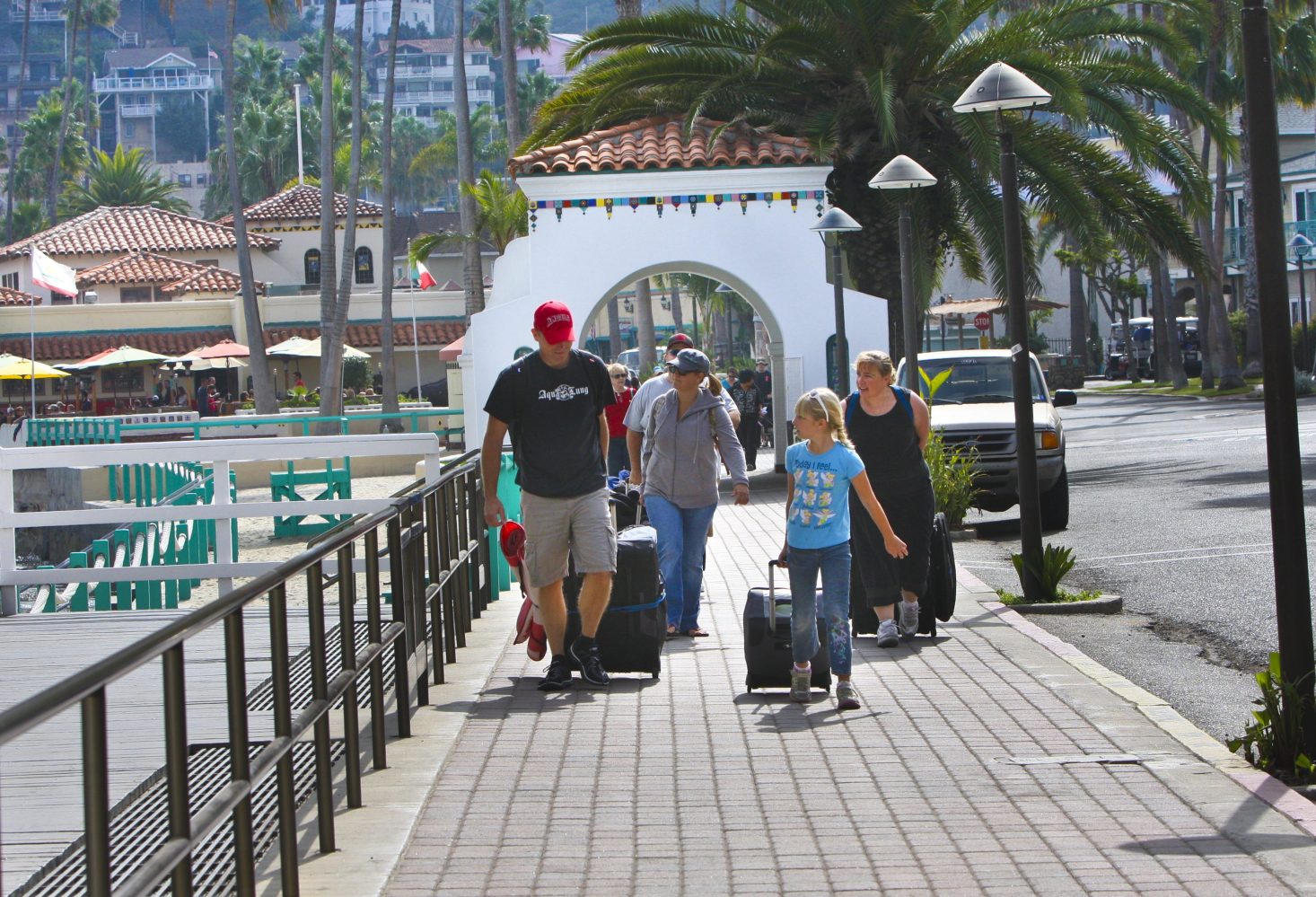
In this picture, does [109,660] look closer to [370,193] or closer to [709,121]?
[709,121]

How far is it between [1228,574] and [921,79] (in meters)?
10.5

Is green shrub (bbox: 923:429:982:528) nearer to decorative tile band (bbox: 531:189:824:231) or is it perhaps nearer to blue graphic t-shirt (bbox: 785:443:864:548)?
blue graphic t-shirt (bbox: 785:443:864:548)

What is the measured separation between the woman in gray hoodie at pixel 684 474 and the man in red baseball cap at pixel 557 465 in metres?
1.57

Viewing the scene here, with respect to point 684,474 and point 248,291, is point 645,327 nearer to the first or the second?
point 248,291

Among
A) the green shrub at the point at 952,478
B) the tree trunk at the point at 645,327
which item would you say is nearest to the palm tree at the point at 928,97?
the green shrub at the point at 952,478

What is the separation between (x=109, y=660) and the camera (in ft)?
10.3

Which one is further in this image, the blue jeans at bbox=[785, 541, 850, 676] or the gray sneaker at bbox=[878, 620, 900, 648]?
the gray sneaker at bbox=[878, 620, 900, 648]

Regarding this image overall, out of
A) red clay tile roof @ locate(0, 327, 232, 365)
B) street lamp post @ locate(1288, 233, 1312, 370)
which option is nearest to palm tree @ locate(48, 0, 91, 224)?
red clay tile roof @ locate(0, 327, 232, 365)

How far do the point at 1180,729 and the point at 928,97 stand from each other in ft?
48.9

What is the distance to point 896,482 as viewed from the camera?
30.6 feet

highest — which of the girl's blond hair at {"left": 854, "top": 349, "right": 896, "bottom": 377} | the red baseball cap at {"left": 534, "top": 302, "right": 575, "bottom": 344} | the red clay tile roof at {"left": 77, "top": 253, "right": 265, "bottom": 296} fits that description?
the red clay tile roof at {"left": 77, "top": 253, "right": 265, "bottom": 296}

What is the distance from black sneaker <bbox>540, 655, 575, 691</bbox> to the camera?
321 inches

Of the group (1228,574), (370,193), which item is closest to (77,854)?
(1228,574)

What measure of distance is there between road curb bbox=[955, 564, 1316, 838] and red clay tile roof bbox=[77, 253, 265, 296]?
2190 inches
